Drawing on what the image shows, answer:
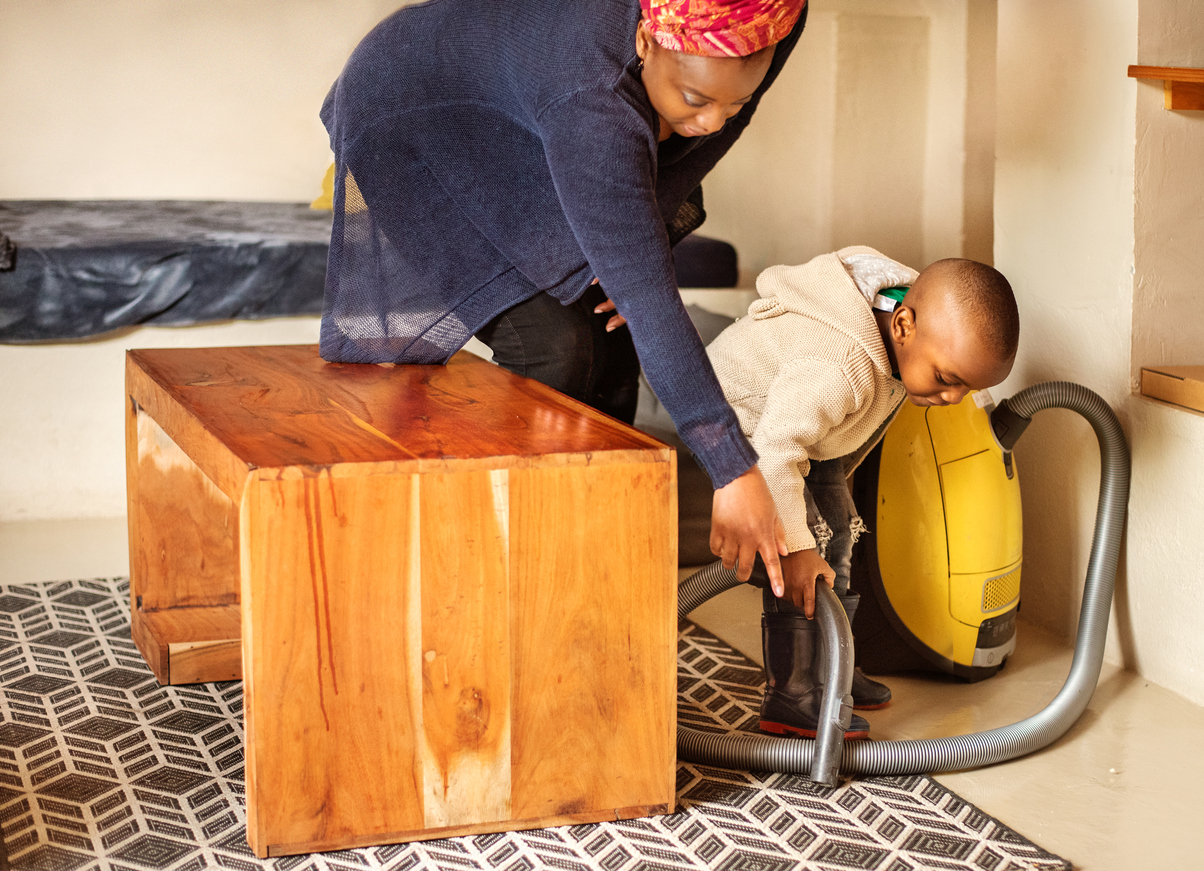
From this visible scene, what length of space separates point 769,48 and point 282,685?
2.57 ft

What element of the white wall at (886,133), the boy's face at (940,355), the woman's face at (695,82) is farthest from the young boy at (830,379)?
the white wall at (886,133)

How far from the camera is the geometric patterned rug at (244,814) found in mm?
1185

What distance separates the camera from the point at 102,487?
8.11 ft

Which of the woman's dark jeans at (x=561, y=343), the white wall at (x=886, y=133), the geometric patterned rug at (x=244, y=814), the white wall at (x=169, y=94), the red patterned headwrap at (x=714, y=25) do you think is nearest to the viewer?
the red patterned headwrap at (x=714, y=25)

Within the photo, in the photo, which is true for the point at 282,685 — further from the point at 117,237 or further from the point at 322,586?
the point at 117,237

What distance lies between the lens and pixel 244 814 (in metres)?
1.27

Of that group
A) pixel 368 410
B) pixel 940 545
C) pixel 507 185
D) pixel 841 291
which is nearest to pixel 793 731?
pixel 940 545

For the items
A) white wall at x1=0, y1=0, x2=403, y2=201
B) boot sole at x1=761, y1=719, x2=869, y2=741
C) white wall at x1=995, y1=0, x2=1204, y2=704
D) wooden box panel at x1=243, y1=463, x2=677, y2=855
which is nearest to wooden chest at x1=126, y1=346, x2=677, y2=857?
wooden box panel at x1=243, y1=463, x2=677, y2=855

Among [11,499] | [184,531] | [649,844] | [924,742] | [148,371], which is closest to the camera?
[649,844]

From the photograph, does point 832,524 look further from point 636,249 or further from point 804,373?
point 636,249

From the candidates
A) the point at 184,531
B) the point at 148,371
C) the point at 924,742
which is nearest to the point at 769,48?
the point at 924,742

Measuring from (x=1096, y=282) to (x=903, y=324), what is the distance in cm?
48

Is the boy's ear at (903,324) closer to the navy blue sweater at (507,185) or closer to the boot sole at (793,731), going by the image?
the navy blue sweater at (507,185)

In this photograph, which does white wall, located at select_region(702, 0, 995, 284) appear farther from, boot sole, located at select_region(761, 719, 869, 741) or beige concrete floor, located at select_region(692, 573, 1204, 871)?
boot sole, located at select_region(761, 719, 869, 741)
